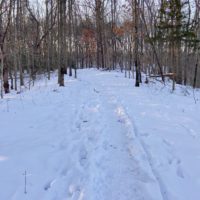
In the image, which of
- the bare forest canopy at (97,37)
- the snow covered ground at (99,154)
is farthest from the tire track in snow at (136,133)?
the bare forest canopy at (97,37)

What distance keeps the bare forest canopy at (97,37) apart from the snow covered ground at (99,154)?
6.56 metres

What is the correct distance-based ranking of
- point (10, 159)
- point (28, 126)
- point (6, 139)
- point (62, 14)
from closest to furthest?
1. point (10, 159)
2. point (6, 139)
3. point (28, 126)
4. point (62, 14)

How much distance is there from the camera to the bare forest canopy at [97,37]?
16391mm

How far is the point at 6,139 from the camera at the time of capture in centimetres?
564

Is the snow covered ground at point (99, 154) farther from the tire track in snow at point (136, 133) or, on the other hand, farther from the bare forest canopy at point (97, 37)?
the bare forest canopy at point (97, 37)

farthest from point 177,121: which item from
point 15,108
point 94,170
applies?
point 15,108

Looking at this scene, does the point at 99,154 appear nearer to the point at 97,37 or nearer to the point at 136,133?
the point at 136,133

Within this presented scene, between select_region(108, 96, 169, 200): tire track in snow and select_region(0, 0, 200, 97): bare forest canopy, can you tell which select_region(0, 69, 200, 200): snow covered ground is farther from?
select_region(0, 0, 200, 97): bare forest canopy

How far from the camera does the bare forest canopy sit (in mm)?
16391

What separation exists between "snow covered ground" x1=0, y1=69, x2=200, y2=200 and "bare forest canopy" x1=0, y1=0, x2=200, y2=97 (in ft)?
21.5

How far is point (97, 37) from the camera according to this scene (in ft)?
117

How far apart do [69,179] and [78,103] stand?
19.8ft

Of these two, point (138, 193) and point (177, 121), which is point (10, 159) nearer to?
point (138, 193)

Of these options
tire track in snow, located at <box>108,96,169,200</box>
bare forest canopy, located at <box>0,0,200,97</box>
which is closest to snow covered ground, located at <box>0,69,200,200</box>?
tire track in snow, located at <box>108,96,169,200</box>
